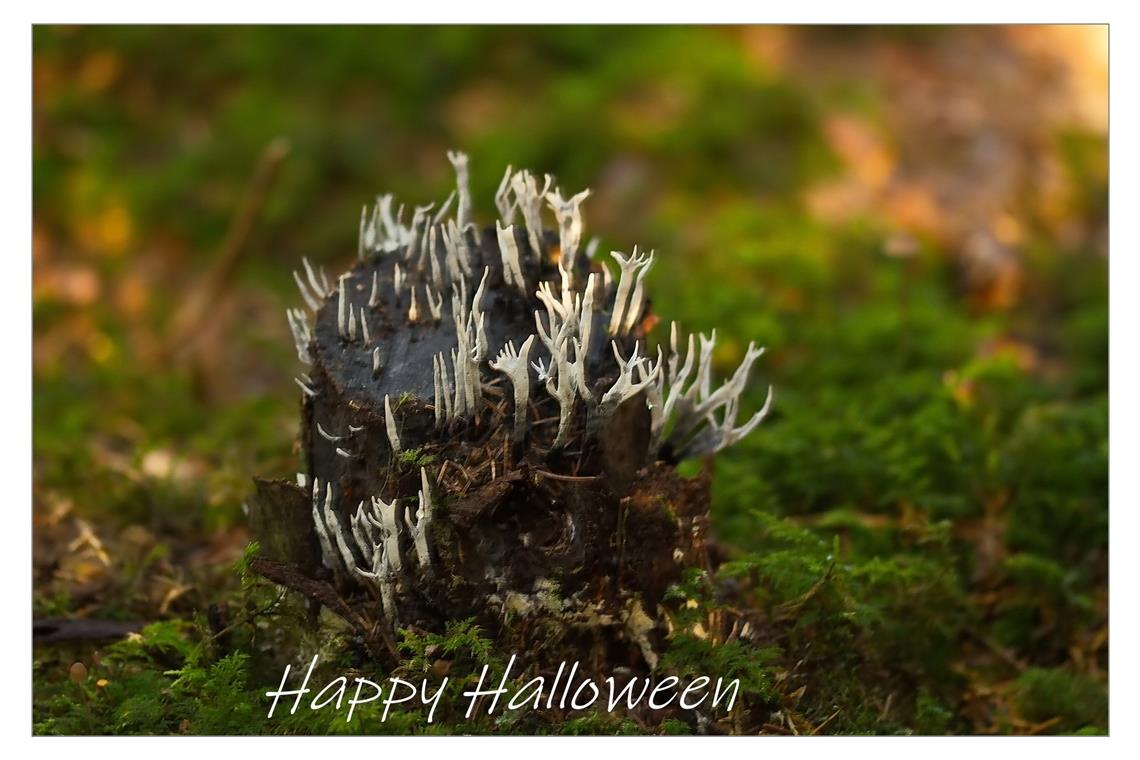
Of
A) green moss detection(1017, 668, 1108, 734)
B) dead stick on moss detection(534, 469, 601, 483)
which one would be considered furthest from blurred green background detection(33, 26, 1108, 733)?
dead stick on moss detection(534, 469, 601, 483)

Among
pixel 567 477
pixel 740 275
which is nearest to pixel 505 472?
pixel 567 477

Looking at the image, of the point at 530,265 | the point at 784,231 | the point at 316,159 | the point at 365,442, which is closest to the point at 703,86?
the point at 784,231

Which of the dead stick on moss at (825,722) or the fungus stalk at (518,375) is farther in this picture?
the dead stick on moss at (825,722)

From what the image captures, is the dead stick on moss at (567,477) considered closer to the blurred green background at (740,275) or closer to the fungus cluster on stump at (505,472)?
the fungus cluster on stump at (505,472)

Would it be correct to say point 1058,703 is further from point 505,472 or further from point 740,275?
→ point 740,275

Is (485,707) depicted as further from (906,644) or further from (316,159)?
(316,159)

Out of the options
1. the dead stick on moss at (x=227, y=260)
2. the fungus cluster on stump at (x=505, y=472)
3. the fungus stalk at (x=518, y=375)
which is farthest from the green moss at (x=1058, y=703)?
the dead stick on moss at (x=227, y=260)
